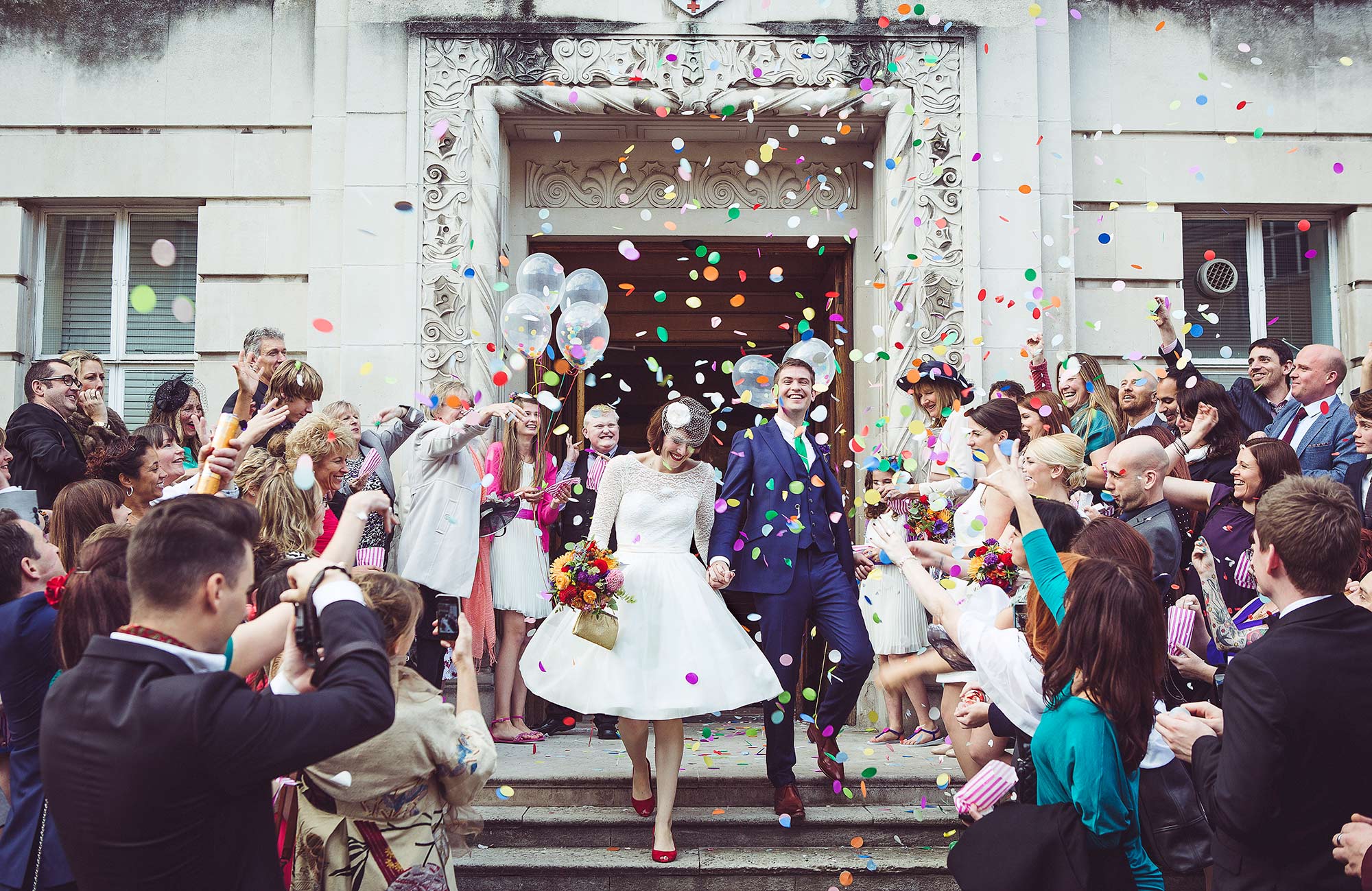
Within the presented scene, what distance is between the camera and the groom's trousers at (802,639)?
231 inches

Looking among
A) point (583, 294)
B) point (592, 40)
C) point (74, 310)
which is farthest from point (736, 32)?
point (74, 310)

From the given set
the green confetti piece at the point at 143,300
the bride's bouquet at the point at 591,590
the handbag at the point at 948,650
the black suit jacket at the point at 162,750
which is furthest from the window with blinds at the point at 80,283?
the black suit jacket at the point at 162,750

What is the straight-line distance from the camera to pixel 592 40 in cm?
834

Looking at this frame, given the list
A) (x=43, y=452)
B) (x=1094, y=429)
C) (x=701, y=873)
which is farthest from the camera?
(x=1094, y=429)

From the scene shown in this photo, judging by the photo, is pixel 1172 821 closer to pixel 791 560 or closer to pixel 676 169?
pixel 791 560

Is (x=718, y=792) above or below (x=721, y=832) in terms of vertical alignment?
above

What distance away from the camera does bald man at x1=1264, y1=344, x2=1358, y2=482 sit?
20.0 ft

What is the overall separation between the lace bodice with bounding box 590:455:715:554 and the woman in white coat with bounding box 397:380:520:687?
2.69 feet

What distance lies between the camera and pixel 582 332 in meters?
7.29

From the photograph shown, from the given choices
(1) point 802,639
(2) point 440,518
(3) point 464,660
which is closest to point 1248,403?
(1) point 802,639

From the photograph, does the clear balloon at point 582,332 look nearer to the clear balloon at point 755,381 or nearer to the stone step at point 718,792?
the clear balloon at point 755,381

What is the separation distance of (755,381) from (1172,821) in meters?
4.57

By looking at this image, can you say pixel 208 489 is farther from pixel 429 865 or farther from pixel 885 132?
pixel 885 132

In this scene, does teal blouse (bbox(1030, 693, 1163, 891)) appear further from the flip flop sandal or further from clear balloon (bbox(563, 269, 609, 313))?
clear balloon (bbox(563, 269, 609, 313))
